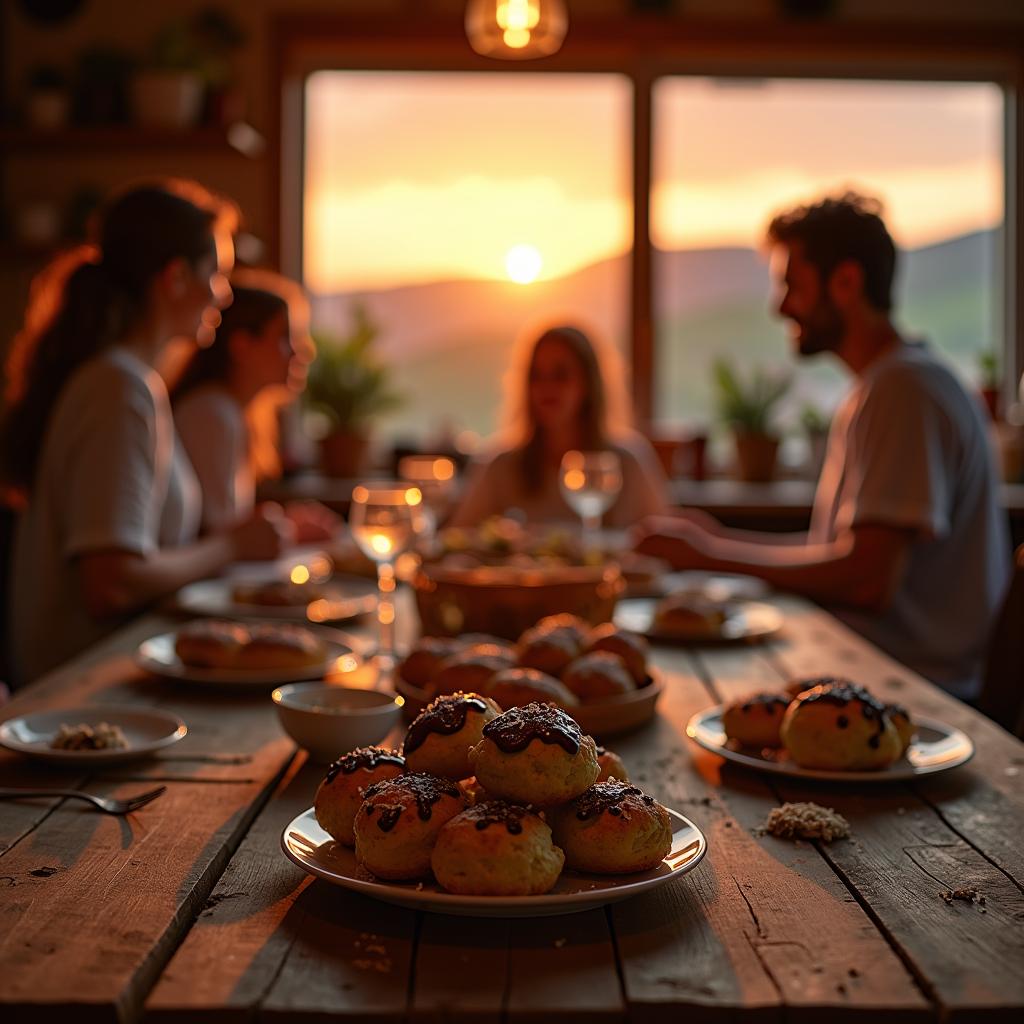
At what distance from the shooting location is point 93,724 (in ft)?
4.42

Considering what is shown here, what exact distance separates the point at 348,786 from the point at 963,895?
45cm

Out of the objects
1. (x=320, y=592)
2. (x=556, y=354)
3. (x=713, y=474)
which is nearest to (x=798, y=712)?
(x=320, y=592)

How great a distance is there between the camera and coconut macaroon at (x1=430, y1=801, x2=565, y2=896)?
82 cm

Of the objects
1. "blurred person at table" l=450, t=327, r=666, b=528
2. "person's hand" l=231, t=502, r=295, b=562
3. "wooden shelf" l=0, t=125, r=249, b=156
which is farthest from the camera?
"wooden shelf" l=0, t=125, r=249, b=156

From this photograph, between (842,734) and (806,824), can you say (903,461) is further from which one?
(806,824)

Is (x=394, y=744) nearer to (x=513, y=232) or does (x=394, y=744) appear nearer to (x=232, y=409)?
(x=232, y=409)

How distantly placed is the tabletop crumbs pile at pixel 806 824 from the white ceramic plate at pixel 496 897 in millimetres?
134

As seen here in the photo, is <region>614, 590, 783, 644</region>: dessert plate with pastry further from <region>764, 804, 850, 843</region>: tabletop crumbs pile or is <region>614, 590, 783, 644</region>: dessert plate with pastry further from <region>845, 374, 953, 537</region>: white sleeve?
<region>764, 804, 850, 843</region>: tabletop crumbs pile

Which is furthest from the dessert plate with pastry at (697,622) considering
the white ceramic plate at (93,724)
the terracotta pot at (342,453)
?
the terracotta pot at (342,453)

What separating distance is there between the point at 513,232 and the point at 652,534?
2559mm

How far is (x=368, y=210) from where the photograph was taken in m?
4.86

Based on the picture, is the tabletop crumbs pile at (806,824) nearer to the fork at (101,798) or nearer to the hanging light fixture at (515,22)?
the fork at (101,798)

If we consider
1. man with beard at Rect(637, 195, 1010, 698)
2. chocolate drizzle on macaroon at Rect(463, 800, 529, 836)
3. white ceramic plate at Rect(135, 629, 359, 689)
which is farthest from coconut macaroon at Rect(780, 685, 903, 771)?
man with beard at Rect(637, 195, 1010, 698)

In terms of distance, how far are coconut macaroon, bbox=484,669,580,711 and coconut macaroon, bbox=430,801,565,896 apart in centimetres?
33
